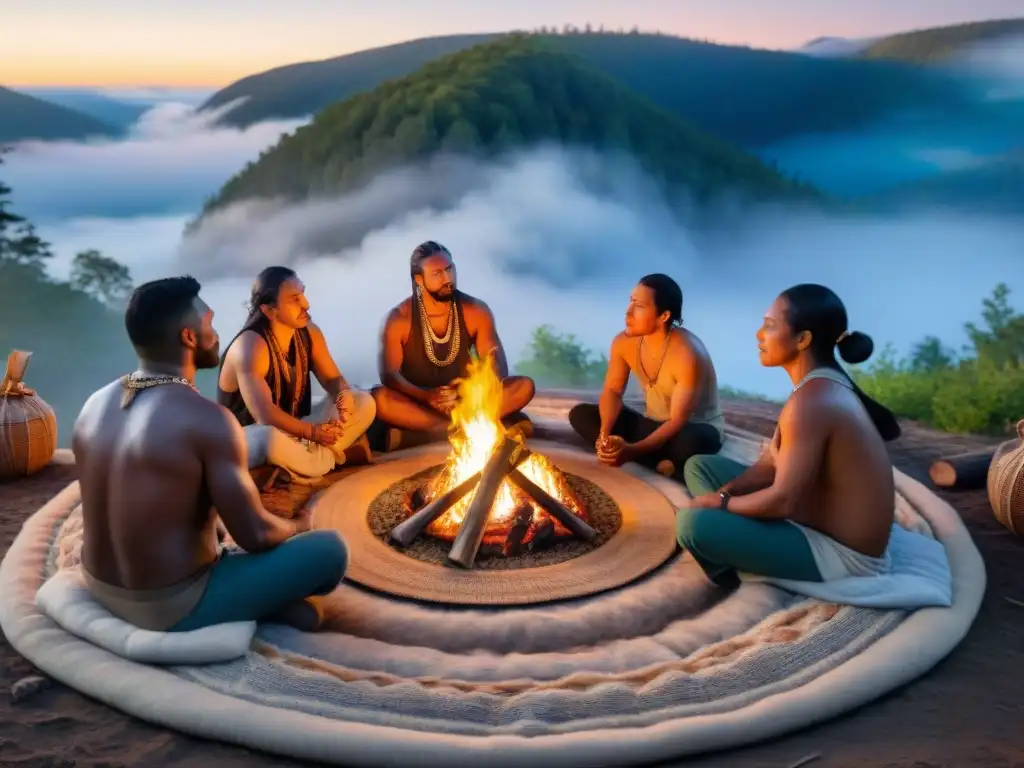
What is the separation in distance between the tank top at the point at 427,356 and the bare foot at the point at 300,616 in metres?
2.59

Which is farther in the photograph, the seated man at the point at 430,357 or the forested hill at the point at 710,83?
the forested hill at the point at 710,83

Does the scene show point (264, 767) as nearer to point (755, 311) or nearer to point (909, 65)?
point (755, 311)

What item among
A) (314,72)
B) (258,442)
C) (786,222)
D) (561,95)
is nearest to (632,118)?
(561,95)

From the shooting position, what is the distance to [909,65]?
43.8 feet

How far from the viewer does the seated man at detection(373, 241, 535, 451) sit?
589 centimetres

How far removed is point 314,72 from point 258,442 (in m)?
10.1

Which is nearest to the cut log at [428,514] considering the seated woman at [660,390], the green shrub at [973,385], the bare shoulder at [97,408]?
the seated woman at [660,390]

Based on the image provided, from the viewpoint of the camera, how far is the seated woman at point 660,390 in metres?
5.16

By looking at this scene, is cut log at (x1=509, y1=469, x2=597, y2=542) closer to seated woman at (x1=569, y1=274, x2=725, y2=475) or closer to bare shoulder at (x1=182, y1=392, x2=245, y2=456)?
seated woman at (x1=569, y1=274, x2=725, y2=475)

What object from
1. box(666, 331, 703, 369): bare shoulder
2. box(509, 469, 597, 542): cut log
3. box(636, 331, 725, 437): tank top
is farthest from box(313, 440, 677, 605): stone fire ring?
box(666, 331, 703, 369): bare shoulder

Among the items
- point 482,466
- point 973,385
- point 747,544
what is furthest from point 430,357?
point 973,385

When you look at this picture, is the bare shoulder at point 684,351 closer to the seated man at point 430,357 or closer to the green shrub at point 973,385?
the seated man at point 430,357

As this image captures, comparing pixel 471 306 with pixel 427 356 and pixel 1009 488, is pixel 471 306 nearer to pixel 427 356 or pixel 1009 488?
pixel 427 356

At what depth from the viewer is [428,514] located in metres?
4.48
